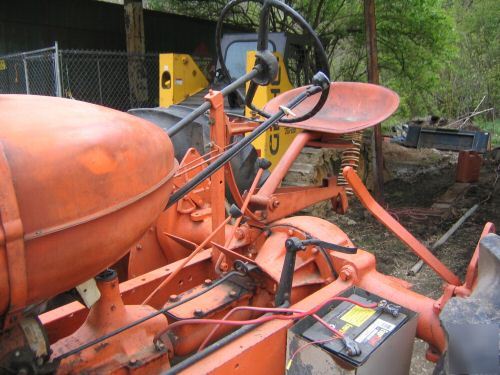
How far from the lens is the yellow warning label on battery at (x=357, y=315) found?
5.24ft

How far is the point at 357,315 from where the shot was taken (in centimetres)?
163

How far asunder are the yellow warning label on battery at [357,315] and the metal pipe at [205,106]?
0.81m

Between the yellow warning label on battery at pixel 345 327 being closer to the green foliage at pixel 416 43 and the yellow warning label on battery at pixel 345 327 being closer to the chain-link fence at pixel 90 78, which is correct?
the green foliage at pixel 416 43

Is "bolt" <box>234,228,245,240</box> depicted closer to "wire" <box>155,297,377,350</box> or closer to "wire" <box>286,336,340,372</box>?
"wire" <box>155,297,377,350</box>

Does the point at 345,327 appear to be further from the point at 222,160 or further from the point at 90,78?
the point at 90,78

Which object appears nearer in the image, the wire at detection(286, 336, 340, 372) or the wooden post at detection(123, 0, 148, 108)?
the wire at detection(286, 336, 340, 372)

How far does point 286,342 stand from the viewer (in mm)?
1622

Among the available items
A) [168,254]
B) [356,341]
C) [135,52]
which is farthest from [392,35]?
[356,341]

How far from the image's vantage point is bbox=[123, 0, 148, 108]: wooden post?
9.31m

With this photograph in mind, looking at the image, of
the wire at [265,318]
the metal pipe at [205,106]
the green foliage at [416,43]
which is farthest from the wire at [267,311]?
the green foliage at [416,43]

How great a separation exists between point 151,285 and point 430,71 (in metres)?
8.76

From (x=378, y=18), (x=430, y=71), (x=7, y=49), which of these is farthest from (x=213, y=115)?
(x=7, y=49)

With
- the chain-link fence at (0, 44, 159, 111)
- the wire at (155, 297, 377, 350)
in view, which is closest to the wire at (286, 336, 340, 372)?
the wire at (155, 297, 377, 350)

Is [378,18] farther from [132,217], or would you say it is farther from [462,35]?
[132,217]
